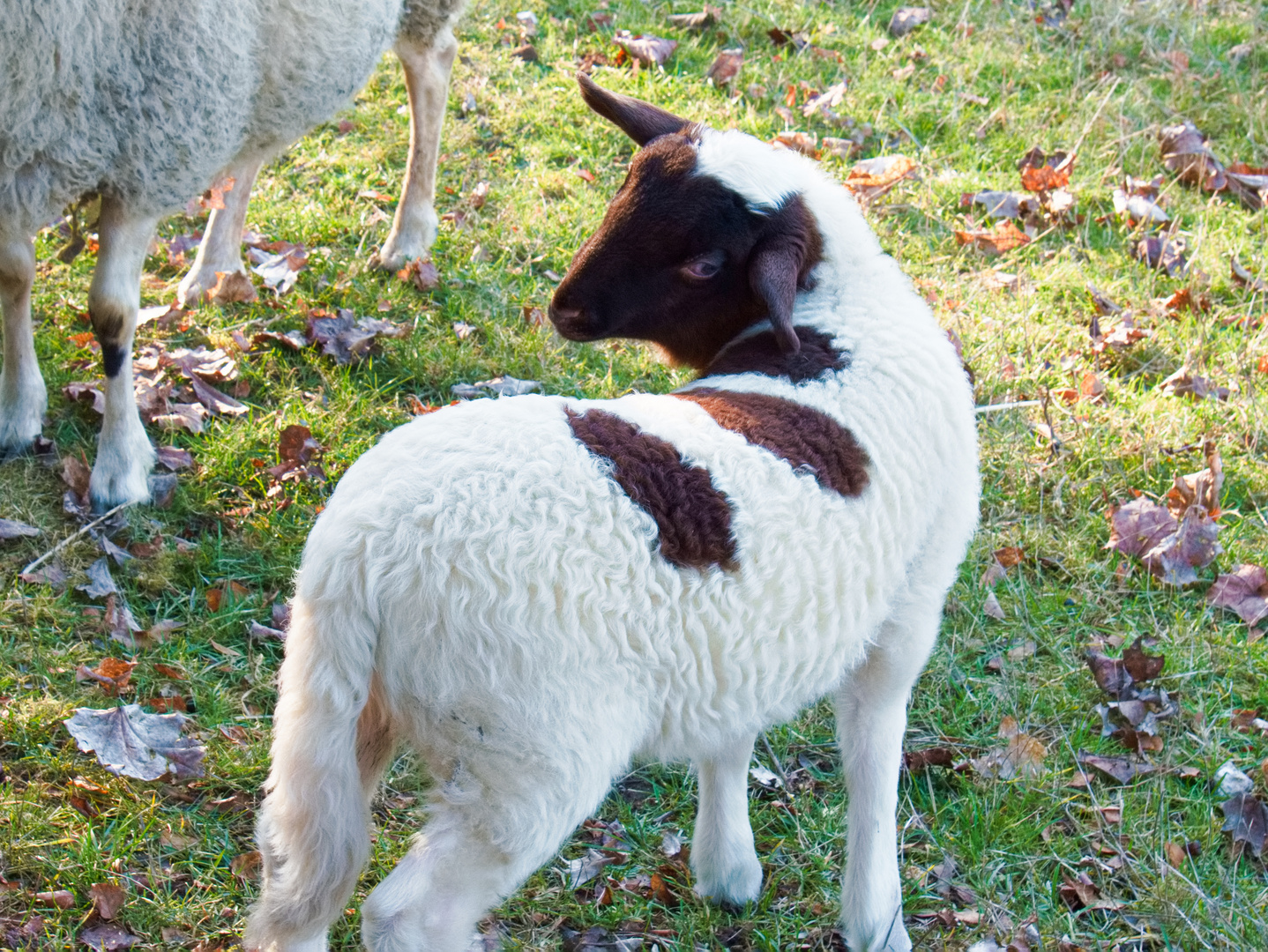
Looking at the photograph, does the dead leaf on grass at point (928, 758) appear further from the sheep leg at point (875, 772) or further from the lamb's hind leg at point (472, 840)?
the lamb's hind leg at point (472, 840)

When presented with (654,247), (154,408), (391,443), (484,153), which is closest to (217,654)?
(154,408)

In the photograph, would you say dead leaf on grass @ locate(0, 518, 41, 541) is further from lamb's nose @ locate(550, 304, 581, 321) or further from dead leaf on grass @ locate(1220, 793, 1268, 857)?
dead leaf on grass @ locate(1220, 793, 1268, 857)

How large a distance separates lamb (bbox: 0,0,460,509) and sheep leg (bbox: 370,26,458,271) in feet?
2.52

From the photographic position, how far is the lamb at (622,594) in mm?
2027

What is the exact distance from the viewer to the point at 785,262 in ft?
8.73

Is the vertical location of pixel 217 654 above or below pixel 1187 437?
Answer: below

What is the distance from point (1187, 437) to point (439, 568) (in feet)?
11.3

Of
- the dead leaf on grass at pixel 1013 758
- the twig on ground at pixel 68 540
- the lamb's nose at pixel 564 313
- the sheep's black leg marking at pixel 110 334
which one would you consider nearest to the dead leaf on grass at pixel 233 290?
the sheep's black leg marking at pixel 110 334

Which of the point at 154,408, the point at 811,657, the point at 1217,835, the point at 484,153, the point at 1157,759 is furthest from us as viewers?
the point at 484,153

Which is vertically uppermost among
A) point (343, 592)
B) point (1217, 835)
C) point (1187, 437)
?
point (343, 592)

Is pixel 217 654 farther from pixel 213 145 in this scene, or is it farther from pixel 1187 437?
pixel 1187 437

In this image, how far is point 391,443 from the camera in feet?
7.20

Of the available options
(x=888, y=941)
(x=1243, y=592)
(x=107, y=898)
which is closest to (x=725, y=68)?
(x=1243, y=592)

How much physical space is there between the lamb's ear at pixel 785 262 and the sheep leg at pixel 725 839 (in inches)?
41.8
